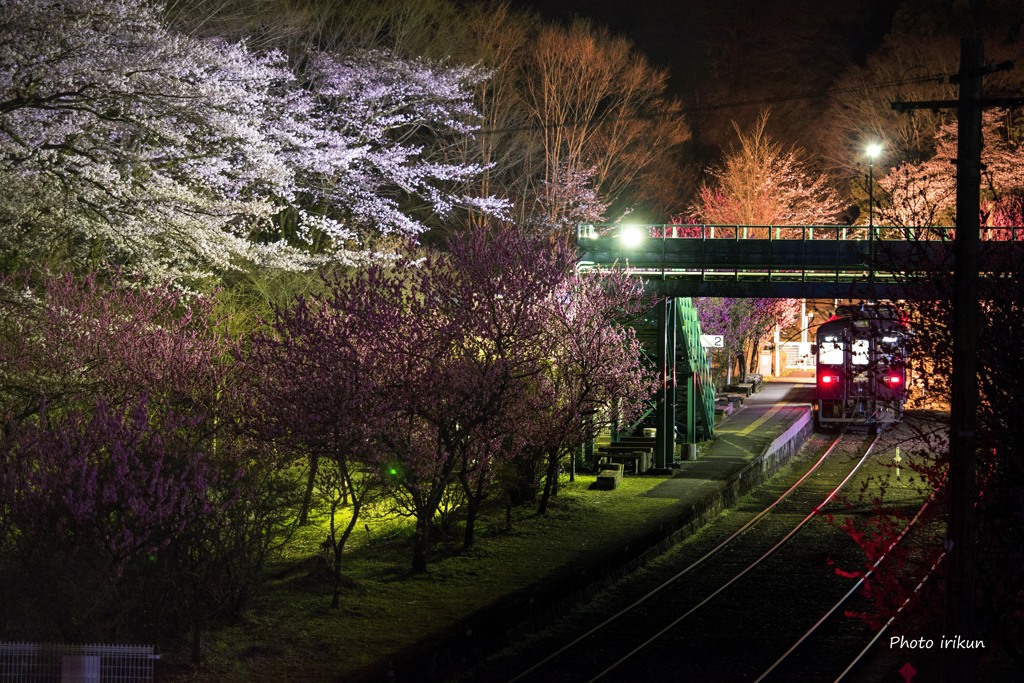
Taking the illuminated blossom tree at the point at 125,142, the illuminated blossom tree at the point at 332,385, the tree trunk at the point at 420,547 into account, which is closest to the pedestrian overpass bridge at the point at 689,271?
the illuminated blossom tree at the point at 125,142

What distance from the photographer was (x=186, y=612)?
12594 mm

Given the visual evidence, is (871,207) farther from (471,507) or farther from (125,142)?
(125,142)

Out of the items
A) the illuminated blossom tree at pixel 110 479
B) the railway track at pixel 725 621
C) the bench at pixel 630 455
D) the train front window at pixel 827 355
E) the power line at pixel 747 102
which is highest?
the power line at pixel 747 102

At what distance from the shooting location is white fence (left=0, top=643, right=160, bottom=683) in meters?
10.4

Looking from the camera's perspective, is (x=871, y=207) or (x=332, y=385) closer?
(x=871, y=207)

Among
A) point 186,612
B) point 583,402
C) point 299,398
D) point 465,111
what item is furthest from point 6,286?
point 465,111

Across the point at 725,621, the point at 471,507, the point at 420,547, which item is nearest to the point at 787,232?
the point at 471,507

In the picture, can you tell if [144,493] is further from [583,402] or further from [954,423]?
[583,402]

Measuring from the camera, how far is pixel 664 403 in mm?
27219

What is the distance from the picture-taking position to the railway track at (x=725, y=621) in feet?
43.8

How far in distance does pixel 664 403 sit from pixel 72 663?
1843cm

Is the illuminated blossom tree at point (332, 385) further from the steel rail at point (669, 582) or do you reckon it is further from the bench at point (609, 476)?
the bench at point (609, 476)

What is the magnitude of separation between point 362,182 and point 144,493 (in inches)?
681

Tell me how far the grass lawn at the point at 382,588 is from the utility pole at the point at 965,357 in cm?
602
